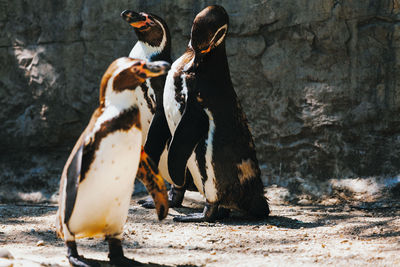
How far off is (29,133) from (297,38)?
3044 mm

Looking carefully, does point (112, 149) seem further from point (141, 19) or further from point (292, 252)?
point (141, 19)

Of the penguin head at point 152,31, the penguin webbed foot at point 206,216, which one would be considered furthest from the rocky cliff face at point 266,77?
the penguin webbed foot at point 206,216

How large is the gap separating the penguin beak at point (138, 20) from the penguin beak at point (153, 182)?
1.98m

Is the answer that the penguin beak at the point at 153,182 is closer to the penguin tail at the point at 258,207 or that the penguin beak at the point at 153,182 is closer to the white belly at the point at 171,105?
the white belly at the point at 171,105

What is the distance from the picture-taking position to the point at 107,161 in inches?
109

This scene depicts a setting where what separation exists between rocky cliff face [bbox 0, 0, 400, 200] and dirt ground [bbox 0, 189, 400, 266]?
2.80ft

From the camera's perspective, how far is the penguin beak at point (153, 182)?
10.1ft

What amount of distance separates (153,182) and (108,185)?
1.08ft

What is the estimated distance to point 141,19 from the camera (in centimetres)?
484

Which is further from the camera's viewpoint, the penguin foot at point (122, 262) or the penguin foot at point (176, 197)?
the penguin foot at point (176, 197)

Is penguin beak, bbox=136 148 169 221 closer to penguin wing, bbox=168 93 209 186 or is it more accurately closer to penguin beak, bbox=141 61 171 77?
penguin beak, bbox=141 61 171 77

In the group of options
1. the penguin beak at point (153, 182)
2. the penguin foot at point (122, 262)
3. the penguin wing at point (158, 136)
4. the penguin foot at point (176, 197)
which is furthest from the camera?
the penguin foot at point (176, 197)

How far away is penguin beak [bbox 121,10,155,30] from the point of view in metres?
4.74

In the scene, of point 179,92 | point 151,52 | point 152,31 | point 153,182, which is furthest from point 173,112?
point 153,182
